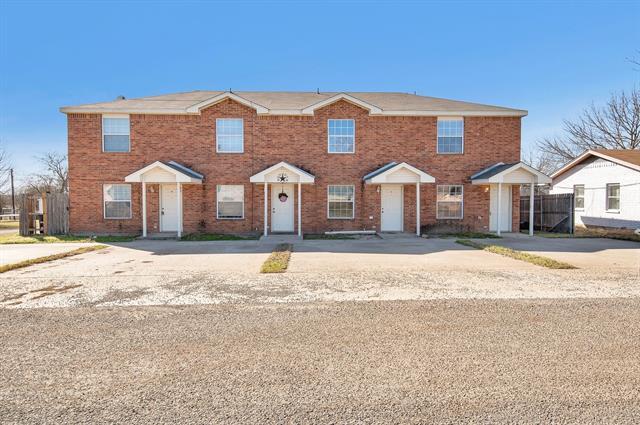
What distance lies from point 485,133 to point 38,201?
21.4m

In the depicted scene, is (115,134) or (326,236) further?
(115,134)

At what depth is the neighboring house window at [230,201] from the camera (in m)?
17.5

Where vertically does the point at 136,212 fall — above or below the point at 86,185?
below

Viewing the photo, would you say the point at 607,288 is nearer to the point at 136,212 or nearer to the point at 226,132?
the point at 226,132

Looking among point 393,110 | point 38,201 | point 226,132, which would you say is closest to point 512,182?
point 393,110

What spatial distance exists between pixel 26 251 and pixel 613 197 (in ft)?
88.5

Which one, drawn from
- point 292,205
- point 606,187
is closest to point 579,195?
point 606,187

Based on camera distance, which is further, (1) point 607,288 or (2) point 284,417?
(1) point 607,288

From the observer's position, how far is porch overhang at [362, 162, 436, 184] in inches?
645

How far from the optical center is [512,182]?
55.0 ft

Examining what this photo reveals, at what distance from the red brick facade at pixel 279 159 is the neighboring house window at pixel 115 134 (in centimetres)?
23

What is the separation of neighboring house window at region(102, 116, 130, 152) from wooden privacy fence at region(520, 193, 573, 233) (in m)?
21.3

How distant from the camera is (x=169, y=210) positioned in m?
17.3

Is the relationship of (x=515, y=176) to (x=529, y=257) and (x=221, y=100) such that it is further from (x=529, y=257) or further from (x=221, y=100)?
(x=221, y=100)
